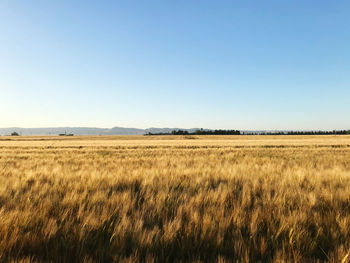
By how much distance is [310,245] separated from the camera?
1997 millimetres

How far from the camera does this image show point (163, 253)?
1878 millimetres

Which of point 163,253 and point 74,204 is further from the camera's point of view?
point 74,204

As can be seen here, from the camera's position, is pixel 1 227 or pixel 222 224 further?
pixel 222 224

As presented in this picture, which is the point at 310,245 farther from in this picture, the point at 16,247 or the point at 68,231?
the point at 16,247

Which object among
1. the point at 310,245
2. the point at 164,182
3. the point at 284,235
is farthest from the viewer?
the point at 164,182

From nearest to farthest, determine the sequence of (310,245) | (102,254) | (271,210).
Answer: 1. (102,254)
2. (310,245)
3. (271,210)

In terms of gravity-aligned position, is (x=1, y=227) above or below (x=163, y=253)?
above

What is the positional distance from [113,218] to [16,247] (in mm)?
978

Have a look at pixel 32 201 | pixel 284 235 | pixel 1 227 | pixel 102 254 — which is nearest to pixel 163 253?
pixel 102 254

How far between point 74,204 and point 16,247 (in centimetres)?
119

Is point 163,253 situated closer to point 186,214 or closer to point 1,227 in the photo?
point 186,214

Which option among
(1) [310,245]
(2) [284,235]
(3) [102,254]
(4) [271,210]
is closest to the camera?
(3) [102,254]

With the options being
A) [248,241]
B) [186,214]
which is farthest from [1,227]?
[248,241]

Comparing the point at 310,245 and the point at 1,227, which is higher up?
the point at 1,227
